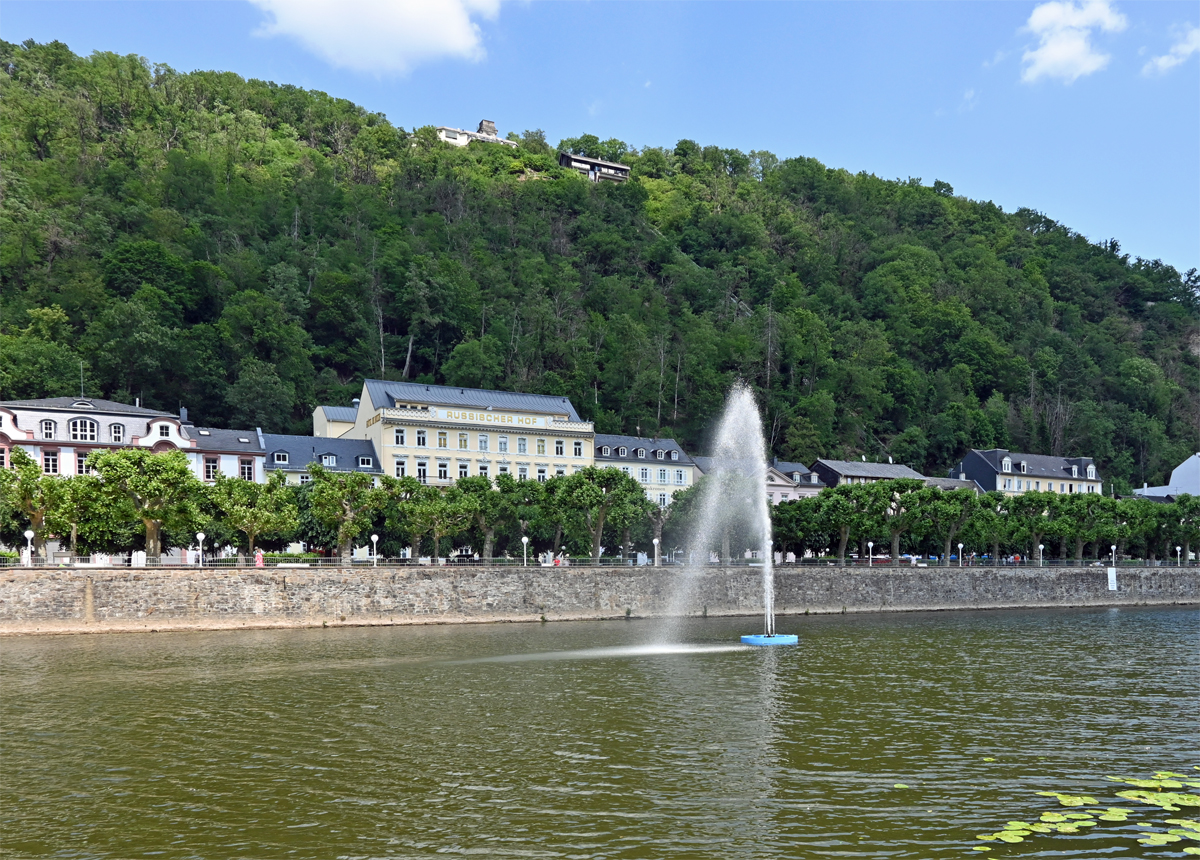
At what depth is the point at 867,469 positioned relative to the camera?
11706 centimetres

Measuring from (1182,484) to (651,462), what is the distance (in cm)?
7638

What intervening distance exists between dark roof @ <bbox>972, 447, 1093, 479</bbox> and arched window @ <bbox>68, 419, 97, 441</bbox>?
313ft

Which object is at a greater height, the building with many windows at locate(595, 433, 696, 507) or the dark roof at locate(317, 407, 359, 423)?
the dark roof at locate(317, 407, 359, 423)

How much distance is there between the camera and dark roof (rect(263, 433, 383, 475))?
87.8 metres

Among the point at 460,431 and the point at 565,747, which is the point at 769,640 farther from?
the point at 460,431

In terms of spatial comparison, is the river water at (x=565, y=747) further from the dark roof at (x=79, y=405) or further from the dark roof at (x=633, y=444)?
the dark roof at (x=633, y=444)

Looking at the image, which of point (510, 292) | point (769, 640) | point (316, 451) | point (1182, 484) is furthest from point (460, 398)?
point (1182, 484)

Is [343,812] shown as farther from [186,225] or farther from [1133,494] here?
[1133,494]

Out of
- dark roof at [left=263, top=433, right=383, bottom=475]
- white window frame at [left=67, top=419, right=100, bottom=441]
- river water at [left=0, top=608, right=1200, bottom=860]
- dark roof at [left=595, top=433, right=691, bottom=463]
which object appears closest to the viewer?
river water at [left=0, top=608, right=1200, bottom=860]

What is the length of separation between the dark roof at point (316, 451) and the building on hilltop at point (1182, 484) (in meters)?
97.7

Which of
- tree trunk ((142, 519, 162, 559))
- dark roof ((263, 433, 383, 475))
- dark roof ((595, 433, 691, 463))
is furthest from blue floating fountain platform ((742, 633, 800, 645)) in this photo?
dark roof ((595, 433, 691, 463))

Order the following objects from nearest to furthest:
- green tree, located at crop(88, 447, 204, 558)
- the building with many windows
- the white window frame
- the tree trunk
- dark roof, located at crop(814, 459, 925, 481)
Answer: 1. green tree, located at crop(88, 447, 204, 558)
2. the tree trunk
3. the white window frame
4. the building with many windows
5. dark roof, located at crop(814, 459, 925, 481)

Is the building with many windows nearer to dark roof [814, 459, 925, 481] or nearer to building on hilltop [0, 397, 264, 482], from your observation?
dark roof [814, 459, 925, 481]

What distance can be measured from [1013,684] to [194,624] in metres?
42.9
